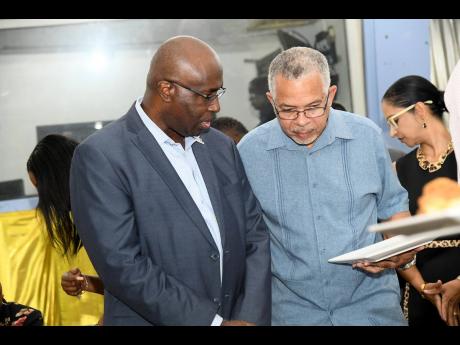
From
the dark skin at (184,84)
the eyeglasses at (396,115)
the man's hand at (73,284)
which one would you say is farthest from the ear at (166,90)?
the eyeglasses at (396,115)

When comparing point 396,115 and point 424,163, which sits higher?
point 396,115

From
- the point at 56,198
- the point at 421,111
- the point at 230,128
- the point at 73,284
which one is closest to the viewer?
the point at 73,284

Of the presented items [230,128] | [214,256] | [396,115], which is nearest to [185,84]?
[214,256]

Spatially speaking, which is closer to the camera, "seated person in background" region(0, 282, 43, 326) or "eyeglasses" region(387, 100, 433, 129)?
"seated person in background" region(0, 282, 43, 326)

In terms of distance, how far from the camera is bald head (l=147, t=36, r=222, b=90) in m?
2.67

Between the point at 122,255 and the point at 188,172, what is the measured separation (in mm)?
407

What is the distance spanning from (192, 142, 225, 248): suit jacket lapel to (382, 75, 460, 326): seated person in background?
1.29m

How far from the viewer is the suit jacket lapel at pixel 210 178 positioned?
8.99ft

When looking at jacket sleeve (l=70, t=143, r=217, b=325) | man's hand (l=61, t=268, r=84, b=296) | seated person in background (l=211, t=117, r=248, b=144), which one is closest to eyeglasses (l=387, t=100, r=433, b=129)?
seated person in background (l=211, t=117, r=248, b=144)

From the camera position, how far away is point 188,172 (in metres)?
2.78

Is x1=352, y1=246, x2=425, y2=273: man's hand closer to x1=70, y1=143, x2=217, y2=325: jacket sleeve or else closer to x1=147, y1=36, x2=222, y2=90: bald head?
x1=70, y1=143, x2=217, y2=325: jacket sleeve

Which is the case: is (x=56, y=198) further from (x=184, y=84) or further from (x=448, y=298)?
(x=448, y=298)
